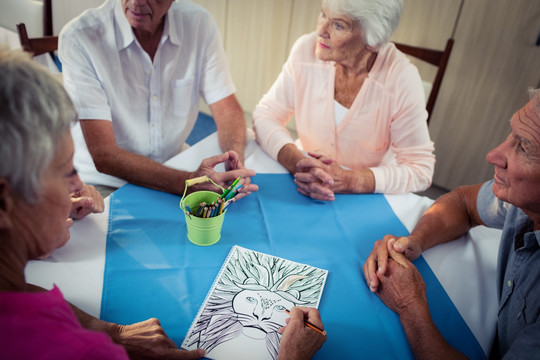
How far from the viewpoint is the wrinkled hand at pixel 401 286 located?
3.07 ft

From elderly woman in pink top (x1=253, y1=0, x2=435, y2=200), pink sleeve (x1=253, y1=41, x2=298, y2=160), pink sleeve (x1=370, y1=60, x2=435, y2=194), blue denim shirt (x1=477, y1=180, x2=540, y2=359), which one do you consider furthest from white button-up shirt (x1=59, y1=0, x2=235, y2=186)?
blue denim shirt (x1=477, y1=180, x2=540, y2=359)

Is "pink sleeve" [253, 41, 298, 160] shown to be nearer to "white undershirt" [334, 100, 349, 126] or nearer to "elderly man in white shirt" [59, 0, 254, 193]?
"elderly man in white shirt" [59, 0, 254, 193]

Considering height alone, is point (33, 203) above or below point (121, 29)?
below

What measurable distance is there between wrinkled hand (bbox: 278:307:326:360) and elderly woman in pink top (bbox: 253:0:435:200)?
1.79 ft

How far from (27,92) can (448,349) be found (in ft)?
2.97

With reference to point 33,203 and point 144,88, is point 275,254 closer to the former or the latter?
point 33,203

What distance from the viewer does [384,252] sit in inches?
42.3

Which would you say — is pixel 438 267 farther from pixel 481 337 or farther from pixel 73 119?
pixel 73 119

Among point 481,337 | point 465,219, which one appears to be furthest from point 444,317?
point 465,219

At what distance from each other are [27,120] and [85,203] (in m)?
0.57

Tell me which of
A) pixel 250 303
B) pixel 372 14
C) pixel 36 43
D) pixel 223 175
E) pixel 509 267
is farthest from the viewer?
pixel 36 43

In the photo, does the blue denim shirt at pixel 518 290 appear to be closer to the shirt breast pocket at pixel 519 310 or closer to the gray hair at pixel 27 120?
the shirt breast pocket at pixel 519 310

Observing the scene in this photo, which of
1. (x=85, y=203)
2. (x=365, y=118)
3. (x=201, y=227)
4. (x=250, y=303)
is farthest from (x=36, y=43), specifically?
(x=250, y=303)

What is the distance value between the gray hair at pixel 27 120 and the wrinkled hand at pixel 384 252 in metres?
0.78
